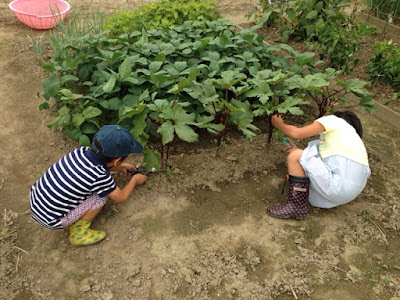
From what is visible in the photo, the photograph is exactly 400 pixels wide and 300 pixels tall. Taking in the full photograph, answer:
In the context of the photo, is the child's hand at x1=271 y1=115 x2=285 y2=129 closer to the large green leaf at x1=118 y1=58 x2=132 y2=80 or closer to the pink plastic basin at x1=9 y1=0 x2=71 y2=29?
the large green leaf at x1=118 y1=58 x2=132 y2=80

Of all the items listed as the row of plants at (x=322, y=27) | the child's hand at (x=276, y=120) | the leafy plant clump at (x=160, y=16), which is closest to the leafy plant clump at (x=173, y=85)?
the child's hand at (x=276, y=120)

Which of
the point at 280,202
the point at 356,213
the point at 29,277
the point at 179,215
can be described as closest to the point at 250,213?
the point at 280,202

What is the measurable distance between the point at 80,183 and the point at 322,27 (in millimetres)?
3177

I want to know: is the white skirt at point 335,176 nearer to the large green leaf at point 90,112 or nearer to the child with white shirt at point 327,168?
the child with white shirt at point 327,168

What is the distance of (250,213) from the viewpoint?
2.46m

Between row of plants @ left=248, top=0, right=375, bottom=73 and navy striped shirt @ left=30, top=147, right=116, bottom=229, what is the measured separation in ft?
8.26

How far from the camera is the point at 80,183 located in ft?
6.64

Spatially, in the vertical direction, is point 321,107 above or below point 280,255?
above

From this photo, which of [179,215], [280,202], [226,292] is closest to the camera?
[226,292]

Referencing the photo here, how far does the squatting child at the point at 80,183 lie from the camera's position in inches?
78.7

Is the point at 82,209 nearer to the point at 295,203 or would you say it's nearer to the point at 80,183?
the point at 80,183

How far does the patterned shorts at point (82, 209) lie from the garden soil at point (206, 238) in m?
0.18

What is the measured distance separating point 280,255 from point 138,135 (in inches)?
46.4

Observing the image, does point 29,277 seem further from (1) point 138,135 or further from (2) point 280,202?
(2) point 280,202
